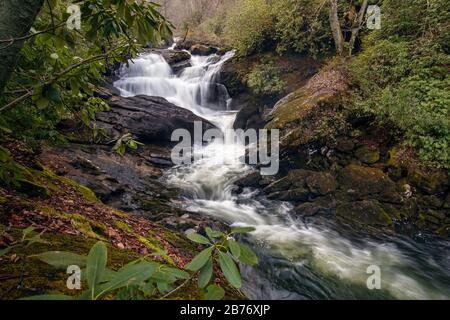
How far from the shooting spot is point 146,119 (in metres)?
12.2

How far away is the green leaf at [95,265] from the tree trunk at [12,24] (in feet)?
3.08

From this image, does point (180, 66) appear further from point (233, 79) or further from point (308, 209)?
point (308, 209)

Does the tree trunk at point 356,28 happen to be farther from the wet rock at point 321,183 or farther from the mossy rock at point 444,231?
the mossy rock at point 444,231

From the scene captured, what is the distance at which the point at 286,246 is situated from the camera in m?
6.50

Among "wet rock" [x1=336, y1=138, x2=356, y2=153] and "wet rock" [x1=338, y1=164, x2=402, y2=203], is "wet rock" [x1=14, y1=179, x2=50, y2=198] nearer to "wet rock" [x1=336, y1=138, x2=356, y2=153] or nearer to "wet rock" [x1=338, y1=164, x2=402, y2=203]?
"wet rock" [x1=338, y1=164, x2=402, y2=203]

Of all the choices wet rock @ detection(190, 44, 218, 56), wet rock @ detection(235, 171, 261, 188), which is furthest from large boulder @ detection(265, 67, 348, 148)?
wet rock @ detection(190, 44, 218, 56)

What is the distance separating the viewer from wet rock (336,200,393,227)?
24.4 feet

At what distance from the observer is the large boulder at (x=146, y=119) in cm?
1151

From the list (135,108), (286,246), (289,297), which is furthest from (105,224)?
(135,108)

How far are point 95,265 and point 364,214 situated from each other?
7.88 meters

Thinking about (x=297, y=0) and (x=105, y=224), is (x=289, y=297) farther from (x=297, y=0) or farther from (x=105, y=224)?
(x=297, y=0)
